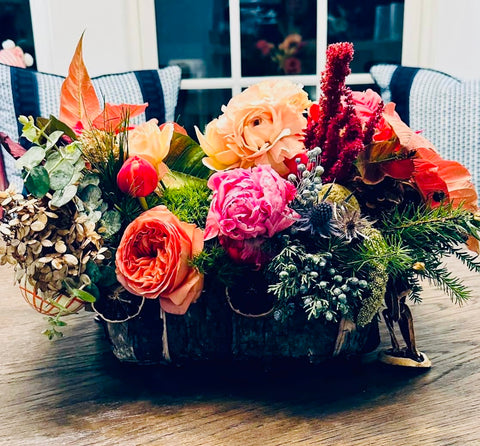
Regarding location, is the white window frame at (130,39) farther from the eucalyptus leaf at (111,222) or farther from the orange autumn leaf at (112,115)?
the eucalyptus leaf at (111,222)

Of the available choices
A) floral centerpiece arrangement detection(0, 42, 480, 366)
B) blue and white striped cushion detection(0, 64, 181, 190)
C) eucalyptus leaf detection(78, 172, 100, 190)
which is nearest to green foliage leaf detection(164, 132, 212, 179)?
floral centerpiece arrangement detection(0, 42, 480, 366)

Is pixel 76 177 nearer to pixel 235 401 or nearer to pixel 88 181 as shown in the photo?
pixel 88 181

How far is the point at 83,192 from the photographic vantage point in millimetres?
628

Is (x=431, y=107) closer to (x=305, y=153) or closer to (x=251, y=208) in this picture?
(x=305, y=153)

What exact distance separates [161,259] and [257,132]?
0.62ft

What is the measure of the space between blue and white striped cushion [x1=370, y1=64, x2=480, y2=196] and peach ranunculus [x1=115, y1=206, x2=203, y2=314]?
1.24 m

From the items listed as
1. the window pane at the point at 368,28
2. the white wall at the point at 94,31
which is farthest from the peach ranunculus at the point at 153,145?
the window pane at the point at 368,28

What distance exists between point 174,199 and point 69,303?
17 centimetres

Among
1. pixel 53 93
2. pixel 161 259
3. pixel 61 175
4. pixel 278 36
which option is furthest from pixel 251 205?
pixel 278 36

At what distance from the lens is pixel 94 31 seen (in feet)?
6.05

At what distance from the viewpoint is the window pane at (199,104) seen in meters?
2.07

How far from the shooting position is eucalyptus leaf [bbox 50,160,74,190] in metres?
0.61

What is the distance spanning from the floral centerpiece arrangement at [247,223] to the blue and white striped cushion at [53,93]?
96 cm

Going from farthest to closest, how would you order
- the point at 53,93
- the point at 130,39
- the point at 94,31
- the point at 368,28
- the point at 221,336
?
the point at 368,28 < the point at 130,39 < the point at 94,31 < the point at 53,93 < the point at 221,336
